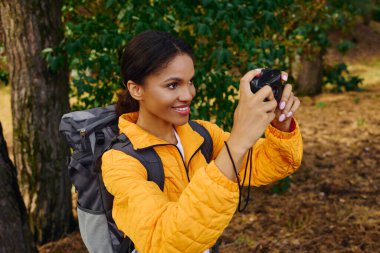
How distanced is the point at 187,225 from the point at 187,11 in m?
2.58

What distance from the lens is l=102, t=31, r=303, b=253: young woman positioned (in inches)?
60.2

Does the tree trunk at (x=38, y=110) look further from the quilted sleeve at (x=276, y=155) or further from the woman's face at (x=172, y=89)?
the quilted sleeve at (x=276, y=155)

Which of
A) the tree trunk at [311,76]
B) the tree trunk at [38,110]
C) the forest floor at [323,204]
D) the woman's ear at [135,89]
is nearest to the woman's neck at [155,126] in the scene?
the woman's ear at [135,89]

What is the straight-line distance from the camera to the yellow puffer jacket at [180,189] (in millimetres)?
1518

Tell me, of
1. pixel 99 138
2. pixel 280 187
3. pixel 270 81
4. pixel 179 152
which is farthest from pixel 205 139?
pixel 280 187

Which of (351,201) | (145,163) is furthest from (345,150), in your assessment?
(145,163)

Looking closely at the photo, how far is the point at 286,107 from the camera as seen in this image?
6.09ft

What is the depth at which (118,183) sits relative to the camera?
5.83 feet

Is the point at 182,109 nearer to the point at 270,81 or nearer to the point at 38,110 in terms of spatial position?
the point at 270,81

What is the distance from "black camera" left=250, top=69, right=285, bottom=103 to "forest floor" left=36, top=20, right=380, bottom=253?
324 cm

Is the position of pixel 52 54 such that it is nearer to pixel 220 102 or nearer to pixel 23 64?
pixel 23 64

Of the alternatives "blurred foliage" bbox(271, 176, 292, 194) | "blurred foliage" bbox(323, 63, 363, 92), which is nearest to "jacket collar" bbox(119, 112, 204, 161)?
"blurred foliage" bbox(271, 176, 292, 194)

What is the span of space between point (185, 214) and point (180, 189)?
0.49 meters

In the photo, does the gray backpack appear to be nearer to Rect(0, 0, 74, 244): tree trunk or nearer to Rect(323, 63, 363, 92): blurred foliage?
Rect(0, 0, 74, 244): tree trunk
